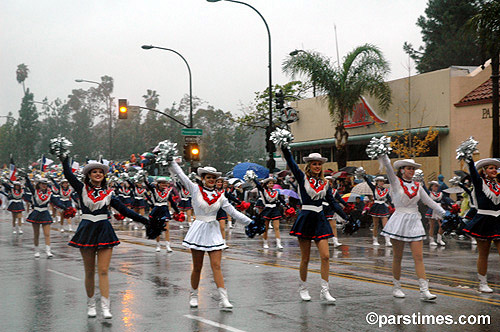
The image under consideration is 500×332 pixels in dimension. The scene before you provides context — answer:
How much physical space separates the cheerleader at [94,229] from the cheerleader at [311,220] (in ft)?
7.39

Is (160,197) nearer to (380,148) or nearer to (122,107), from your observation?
(380,148)

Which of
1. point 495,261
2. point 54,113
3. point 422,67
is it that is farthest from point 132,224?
point 54,113

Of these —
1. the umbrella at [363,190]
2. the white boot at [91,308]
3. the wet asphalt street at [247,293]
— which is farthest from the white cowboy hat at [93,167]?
the umbrella at [363,190]

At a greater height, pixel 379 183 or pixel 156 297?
pixel 379 183

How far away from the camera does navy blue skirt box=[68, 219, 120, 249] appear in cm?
805

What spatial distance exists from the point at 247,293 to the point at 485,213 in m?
3.69

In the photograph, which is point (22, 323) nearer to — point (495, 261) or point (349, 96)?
point (495, 261)

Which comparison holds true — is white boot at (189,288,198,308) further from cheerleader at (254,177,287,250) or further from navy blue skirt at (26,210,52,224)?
cheerleader at (254,177,287,250)

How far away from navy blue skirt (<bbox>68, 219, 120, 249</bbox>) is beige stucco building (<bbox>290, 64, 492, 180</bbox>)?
20.7 m

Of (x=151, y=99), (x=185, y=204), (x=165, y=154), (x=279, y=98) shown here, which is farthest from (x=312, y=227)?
(x=151, y=99)

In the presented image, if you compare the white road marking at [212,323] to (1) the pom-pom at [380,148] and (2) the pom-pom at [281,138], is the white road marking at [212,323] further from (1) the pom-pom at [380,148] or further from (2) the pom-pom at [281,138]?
(1) the pom-pom at [380,148]

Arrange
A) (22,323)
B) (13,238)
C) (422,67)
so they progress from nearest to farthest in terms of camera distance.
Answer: (22,323)
(13,238)
(422,67)

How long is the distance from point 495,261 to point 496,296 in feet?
15.5

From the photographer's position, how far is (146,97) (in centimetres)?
10069
